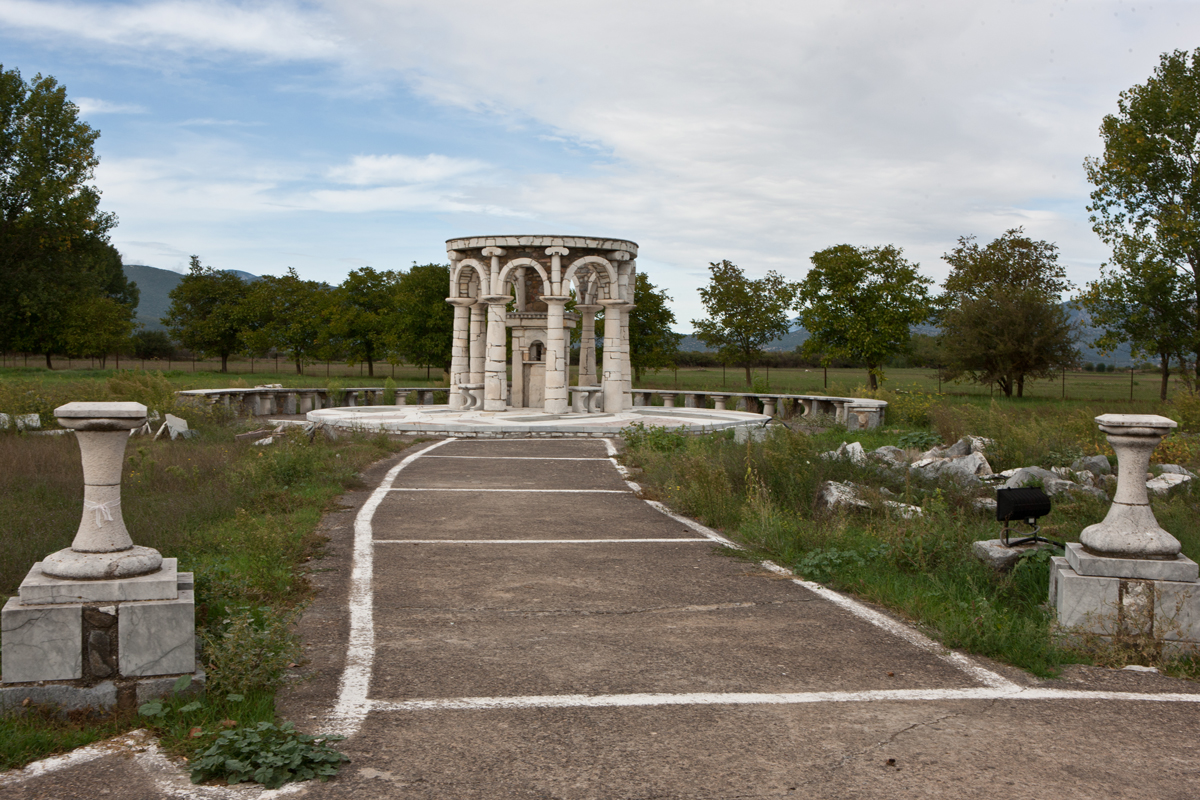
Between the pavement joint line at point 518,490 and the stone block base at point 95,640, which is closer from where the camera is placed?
the stone block base at point 95,640

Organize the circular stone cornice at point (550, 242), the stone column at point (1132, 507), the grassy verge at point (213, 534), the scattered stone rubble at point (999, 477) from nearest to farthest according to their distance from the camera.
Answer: the grassy verge at point (213, 534)
the stone column at point (1132, 507)
the scattered stone rubble at point (999, 477)
the circular stone cornice at point (550, 242)

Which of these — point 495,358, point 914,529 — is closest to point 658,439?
point 914,529

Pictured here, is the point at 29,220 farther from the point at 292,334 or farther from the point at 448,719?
the point at 448,719

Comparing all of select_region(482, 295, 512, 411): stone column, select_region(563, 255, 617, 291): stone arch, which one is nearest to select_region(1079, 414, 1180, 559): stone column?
select_region(563, 255, 617, 291): stone arch

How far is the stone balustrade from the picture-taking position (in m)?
23.2

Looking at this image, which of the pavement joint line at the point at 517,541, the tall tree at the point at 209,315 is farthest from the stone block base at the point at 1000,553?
the tall tree at the point at 209,315

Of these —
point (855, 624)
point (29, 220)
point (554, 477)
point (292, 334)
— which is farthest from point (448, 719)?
point (292, 334)

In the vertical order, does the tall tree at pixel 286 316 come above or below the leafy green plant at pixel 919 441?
above

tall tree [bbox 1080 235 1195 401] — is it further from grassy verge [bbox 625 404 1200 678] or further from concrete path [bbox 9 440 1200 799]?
concrete path [bbox 9 440 1200 799]

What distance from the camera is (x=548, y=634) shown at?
5918mm

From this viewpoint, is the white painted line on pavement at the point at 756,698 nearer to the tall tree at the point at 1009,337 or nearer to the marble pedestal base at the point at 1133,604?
the marble pedestal base at the point at 1133,604

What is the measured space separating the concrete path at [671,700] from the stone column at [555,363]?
16662 mm

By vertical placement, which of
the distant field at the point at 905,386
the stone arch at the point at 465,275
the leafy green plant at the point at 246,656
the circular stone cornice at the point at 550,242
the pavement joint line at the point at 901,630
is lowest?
the pavement joint line at the point at 901,630

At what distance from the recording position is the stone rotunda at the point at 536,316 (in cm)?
2466
